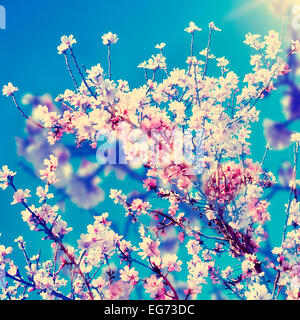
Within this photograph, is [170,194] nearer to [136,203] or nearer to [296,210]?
[136,203]

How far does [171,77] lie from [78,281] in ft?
12.9

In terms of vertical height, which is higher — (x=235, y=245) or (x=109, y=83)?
(x=109, y=83)

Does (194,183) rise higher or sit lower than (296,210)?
higher

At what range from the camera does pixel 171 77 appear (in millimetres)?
4047

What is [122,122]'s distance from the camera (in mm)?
3145
